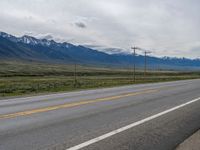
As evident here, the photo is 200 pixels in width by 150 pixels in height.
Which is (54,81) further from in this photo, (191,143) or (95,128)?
(191,143)

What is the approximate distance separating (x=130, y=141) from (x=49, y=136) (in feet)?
5.74

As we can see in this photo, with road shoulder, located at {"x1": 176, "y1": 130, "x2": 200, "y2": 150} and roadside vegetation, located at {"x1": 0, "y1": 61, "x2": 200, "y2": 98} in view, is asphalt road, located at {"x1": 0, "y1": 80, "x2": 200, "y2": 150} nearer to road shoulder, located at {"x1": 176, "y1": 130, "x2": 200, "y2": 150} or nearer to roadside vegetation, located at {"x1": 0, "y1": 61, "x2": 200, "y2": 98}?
road shoulder, located at {"x1": 176, "y1": 130, "x2": 200, "y2": 150}

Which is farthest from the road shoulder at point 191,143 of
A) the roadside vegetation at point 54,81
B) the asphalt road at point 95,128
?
the roadside vegetation at point 54,81

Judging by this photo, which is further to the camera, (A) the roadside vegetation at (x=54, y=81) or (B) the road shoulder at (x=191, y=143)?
(A) the roadside vegetation at (x=54, y=81)

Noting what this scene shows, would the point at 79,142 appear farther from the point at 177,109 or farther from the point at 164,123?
the point at 177,109

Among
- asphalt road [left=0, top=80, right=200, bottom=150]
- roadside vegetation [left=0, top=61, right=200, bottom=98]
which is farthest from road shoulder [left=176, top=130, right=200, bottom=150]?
roadside vegetation [left=0, top=61, right=200, bottom=98]

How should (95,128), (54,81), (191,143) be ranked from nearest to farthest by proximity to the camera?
(191,143)
(95,128)
(54,81)

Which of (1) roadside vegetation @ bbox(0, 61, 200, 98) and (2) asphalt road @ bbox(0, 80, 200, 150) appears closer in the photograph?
(2) asphalt road @ bbox(0, 80, 200, 150)

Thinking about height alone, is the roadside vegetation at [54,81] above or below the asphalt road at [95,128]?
above

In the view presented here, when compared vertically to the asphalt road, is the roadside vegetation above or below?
above

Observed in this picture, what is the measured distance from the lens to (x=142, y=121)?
33.5 feet

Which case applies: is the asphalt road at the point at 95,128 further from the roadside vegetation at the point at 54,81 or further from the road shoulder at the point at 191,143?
the roadside vegetation at the point at 54,81

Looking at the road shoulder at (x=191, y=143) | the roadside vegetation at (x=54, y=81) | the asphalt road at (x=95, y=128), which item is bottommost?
the road shoulder at (x=191, y=143)

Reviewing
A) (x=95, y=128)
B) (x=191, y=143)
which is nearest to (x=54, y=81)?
(x=95, y=128)
